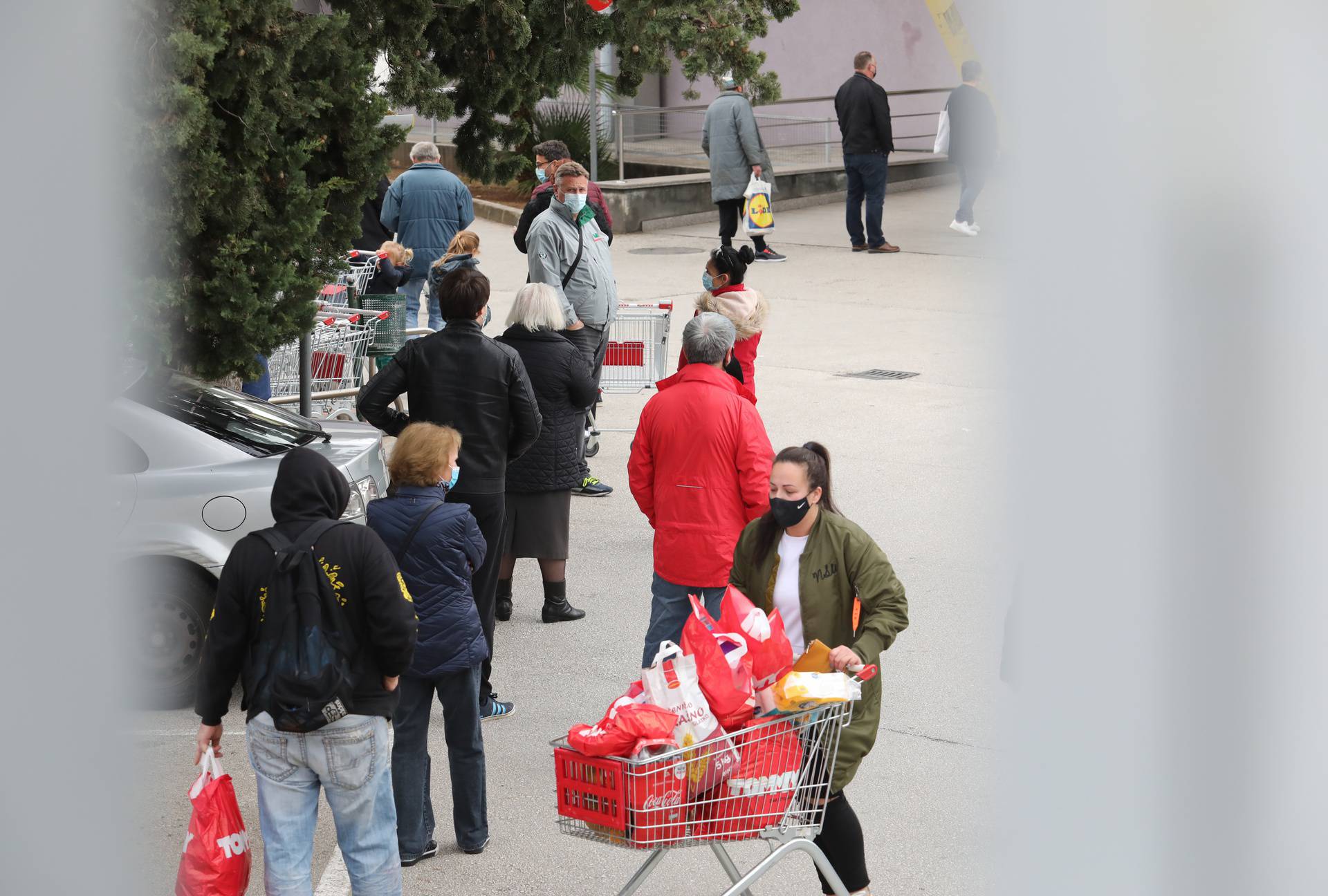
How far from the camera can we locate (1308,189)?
1.92 m

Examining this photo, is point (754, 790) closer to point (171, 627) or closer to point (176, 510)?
point (176, 510)

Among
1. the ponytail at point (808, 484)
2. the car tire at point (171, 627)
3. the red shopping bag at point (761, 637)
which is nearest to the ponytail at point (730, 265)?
the car tire at point (171, 627)

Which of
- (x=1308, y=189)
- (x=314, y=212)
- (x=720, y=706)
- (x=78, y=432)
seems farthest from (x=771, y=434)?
(x=1308, y=189)

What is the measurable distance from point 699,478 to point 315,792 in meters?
1.99

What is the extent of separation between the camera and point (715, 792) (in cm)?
373

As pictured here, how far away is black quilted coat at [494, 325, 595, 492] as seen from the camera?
21.7 ft

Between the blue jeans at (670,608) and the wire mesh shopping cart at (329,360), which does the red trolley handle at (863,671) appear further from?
the wire mesh shopping cart at (329,360)

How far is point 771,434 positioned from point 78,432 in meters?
7.58

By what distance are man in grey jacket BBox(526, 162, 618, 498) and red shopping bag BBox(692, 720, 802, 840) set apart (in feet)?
15.6

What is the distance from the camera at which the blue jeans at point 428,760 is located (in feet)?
15.3

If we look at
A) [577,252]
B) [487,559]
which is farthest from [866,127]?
[487,559]

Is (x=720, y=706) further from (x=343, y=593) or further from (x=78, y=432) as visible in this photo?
(x=78, y=432)

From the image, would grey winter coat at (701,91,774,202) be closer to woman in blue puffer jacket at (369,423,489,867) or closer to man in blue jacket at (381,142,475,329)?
man in blue jacket at (381,142,475,329)

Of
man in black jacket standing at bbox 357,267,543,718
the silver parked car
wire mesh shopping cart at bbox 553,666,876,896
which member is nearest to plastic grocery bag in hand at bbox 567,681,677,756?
wire mesh shopping cart at bbox 553,666,876,896
